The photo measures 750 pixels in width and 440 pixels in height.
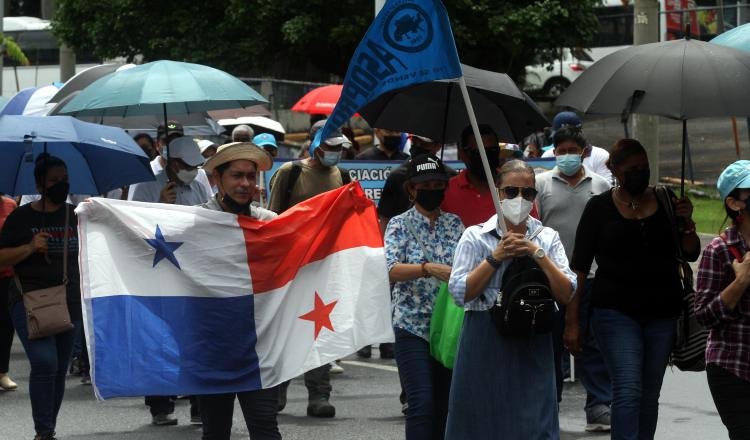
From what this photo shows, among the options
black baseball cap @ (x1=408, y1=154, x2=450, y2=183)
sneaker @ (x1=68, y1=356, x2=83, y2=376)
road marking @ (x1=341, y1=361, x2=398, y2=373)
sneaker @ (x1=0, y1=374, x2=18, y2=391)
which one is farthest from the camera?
road marking @ (x1=341, y1=361, x2=398, y2=373)

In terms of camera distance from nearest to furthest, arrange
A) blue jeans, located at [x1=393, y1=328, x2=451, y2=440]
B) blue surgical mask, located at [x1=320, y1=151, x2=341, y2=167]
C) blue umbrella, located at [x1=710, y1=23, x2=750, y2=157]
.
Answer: blue jeans, located at [x1=393, y1=328, x2=451, y2=440] < blue umbrella, located at [x1=710, y1=23, x2=750, y2=157] < blue surgical mask, located at [x1=320, y1=151, x2=341, y2=167]

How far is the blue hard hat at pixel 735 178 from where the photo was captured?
6.18m

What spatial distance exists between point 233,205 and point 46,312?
2111mm

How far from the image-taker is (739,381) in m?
6.20

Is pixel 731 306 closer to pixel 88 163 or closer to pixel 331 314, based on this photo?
pixel 331 314

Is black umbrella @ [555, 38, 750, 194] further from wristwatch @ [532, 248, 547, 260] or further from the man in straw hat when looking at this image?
the man in straw hat

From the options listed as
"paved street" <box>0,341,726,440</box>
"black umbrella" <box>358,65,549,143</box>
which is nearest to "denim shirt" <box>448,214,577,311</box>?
"black umbrella" <box>358,65,549,143</box>

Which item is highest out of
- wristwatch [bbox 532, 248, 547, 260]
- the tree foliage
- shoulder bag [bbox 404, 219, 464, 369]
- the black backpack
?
the tree foliage

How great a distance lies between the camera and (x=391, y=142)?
41.9 feet

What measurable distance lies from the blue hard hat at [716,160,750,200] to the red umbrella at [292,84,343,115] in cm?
1131

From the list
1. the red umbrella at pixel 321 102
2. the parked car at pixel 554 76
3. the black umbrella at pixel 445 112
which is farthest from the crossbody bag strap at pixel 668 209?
the parked car at pixel 554 76

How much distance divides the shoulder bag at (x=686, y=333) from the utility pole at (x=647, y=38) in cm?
588

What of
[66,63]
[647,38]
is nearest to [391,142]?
[647,38]

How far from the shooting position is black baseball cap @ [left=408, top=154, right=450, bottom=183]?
696 cm
